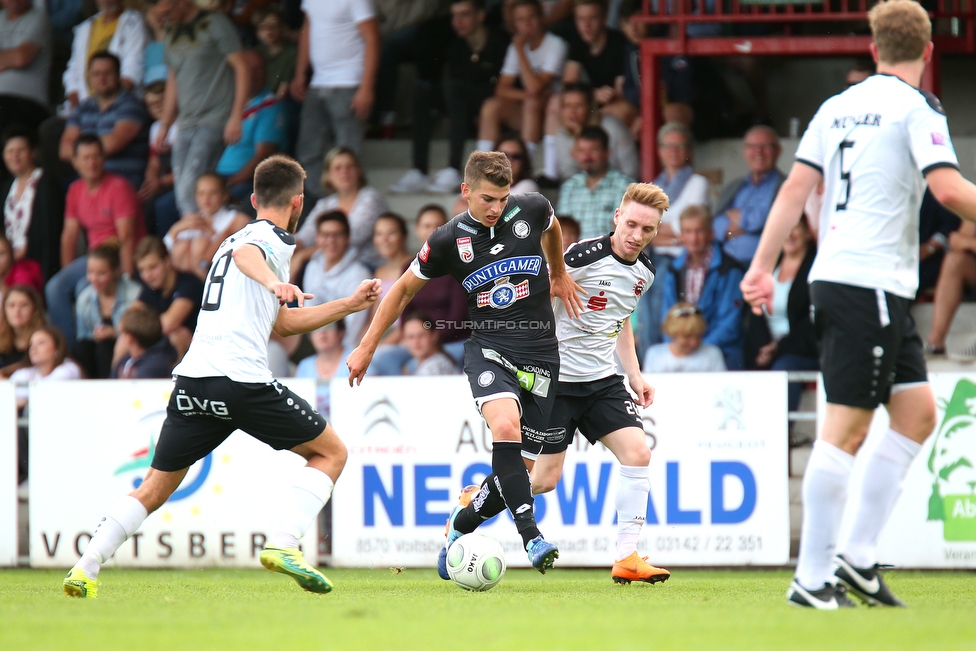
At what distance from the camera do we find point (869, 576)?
4730mm

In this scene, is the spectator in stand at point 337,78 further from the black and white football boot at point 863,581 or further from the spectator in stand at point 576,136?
the black and white football boot at point 863,581

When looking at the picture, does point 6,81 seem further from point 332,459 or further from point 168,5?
point 332,459

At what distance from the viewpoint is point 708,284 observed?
960 cm

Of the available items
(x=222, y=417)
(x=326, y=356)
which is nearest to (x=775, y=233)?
(x=222, y=417)

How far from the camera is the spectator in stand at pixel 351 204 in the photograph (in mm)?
10753

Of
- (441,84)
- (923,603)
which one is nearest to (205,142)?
(441,84)

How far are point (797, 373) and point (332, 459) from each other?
3.86m

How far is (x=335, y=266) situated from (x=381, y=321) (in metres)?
4.46

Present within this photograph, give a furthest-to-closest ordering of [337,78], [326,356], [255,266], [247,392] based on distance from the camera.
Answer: [337,78]
[326,356]
[247,392]
[255,266]

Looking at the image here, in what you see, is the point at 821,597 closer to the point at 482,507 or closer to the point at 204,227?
the point at 482,507

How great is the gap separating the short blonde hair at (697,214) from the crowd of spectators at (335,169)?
0.02 metres

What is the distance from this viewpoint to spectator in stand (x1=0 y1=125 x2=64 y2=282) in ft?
39.5

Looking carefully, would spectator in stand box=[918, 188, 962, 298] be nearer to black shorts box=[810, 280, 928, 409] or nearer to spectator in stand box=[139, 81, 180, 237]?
black shorts box=[810, 280, 928, 409]

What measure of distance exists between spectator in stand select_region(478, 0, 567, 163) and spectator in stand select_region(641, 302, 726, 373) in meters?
2.94
